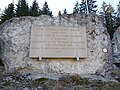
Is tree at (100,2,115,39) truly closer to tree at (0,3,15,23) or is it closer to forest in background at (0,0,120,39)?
forest in background at (0,0,120,39)

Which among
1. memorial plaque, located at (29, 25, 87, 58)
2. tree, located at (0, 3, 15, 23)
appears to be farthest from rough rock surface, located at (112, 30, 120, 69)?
tree, located at (0, 3, 15, 23)

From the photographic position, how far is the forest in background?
2347 centimetres

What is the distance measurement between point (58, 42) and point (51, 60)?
2.42 feet

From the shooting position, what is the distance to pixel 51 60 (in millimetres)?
8078

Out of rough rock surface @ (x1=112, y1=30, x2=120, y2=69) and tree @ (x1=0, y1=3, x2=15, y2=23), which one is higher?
tree @ (x1=0, y1=3, x2=15, y2=23)

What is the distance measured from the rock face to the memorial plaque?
0.76 ft

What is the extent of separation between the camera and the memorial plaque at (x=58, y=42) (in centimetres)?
798

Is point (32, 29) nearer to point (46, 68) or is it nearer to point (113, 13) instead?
point (46, 68)

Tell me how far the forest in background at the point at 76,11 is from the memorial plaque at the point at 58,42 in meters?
14.2

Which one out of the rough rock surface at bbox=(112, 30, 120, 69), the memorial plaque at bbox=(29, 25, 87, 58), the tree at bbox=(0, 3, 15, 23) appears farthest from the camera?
the tree at bbox=(0, 3, 15, 23)

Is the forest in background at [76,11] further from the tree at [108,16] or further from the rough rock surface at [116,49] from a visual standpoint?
the rough rock surface at [116,49]

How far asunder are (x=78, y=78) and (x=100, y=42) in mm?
1926

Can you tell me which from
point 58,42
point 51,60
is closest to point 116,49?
point 58,42

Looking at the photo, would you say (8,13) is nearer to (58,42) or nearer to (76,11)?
(76,11)
